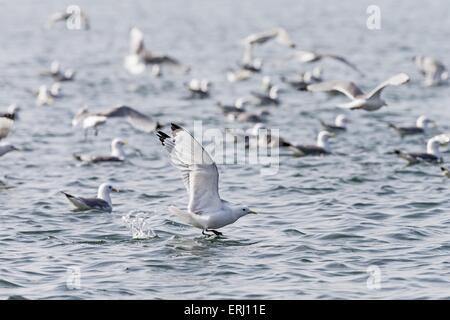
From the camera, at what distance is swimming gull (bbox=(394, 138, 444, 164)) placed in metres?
22.1

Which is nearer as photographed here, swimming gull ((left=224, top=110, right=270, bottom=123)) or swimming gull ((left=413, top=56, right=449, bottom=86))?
swimming gull ((left=224, top=110, right=270, bottom=123))

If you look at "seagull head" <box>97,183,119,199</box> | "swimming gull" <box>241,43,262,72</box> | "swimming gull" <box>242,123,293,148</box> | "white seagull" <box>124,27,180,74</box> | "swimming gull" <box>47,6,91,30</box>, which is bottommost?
"seagull head" <box>97,183,119,199</box>

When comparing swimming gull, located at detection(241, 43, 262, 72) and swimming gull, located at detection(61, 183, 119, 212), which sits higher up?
swimming gull, located at detection(241, 43, 262, 72)

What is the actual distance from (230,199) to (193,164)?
5191mm

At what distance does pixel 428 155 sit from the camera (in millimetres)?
22328

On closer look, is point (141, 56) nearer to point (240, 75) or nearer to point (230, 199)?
point (240, 75)

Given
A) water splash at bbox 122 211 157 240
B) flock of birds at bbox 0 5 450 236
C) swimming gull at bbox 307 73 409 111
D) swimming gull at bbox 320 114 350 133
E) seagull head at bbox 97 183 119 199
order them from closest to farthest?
flock of birds at bbox 0 5 450 236 < water splash at bbox 122 211 157 240 < seagull head at bbox 97 183 119 199 < swimming gull at bbox 307 73 409 111 < swimming gull at bbox 320 114 350 133

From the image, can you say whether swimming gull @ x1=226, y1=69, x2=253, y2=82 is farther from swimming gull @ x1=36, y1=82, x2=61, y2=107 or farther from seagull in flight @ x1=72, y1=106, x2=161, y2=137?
seagull in flight @ x1=72, y1=106, x2=161, y2=137

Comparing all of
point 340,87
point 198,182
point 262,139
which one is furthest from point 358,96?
point 198,182

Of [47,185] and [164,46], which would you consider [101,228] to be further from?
[164,46]

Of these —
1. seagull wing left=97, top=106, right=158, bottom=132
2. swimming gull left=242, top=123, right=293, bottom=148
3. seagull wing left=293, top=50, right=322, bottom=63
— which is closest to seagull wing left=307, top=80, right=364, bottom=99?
swimming gull left=242, top=123, right=293, bottom=148

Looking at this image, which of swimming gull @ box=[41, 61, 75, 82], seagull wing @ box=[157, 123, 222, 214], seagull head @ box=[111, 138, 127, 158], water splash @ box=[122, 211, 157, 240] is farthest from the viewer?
swimming gull @ box=[41, 61, 75, 82]

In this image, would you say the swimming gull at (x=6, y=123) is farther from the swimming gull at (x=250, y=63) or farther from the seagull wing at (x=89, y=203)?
the swimming gull at (x=250, y=63)

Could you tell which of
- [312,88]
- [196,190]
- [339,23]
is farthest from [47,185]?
[339,23]
